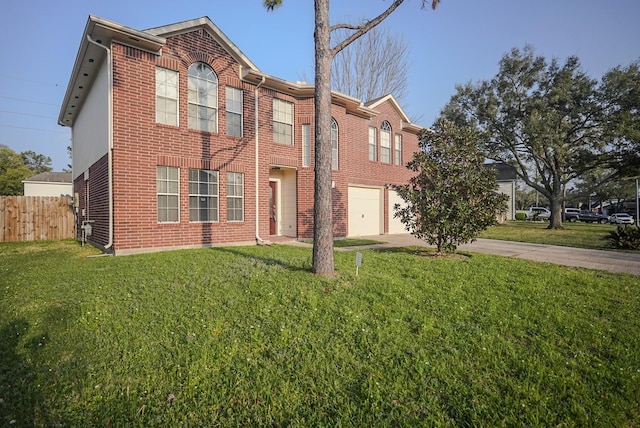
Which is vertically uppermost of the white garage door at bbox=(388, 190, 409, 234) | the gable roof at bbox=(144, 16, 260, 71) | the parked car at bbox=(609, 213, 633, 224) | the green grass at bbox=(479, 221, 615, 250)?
the gable roof at bbox=(144, 16, 260, 71)

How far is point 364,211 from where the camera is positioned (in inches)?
587

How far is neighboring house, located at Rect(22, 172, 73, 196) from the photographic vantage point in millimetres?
26784

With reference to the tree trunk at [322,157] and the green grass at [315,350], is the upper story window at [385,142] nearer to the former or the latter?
the tree trunk at [322,157]

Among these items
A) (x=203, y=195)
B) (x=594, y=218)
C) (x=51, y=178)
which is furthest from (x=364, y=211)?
(x=594, y=218)

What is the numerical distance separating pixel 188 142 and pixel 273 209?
4315 mm

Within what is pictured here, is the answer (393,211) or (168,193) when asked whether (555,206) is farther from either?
(168,193)

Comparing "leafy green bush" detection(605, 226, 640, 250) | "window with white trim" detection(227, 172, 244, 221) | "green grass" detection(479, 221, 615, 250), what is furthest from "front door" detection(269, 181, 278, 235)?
"leafy green bush" detection(605, 226, 640, 250)

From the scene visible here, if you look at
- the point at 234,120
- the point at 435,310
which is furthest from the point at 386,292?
the point at 234,120

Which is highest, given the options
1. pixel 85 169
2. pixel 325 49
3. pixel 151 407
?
pixel 325 49

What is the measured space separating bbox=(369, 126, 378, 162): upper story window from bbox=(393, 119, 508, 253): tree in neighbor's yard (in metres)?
6.87

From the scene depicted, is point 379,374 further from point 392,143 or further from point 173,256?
point 392,143

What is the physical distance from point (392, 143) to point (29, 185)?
2997 centimetres

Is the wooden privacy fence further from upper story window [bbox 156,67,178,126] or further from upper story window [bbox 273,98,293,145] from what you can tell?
upper story window [bbox 273,98,293,145]

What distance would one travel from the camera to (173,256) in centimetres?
772
